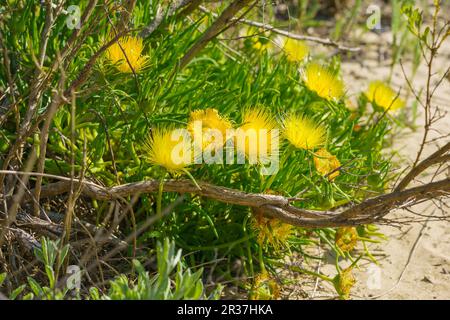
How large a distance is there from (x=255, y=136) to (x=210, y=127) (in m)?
0.12

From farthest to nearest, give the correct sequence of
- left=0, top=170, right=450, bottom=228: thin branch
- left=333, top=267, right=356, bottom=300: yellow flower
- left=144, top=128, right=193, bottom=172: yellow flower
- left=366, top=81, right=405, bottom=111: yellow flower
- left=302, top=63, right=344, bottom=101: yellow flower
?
left=366, top=81, right=405, bottom=111: yellow flower → left=302, top=63, right=344, bottom=101: yellow flower → left=333, top=267, right=356, bottom=300: yellow flower → left=0, top=170, right=450, bottom=228: thin branch → left=144, top=128, right=193, bottom=172: yellow flower

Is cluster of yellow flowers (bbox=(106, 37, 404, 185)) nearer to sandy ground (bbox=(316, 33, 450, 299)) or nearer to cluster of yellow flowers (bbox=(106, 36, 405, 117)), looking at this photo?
cluster of yellow flowers (bbox=(106, 36, 405, 117))

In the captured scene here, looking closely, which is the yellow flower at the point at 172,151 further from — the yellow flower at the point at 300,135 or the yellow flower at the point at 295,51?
the yellow flower at the point at 295,51

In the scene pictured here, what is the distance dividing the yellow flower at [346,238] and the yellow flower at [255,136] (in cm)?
42

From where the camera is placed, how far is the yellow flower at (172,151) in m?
1.82

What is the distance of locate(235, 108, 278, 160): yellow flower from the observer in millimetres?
1907

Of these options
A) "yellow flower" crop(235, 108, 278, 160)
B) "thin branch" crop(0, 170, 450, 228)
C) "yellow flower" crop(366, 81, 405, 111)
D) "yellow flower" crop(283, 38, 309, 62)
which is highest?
"yellow flower" crop(283, 38, 309, 62)

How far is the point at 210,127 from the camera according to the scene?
6.17 feet

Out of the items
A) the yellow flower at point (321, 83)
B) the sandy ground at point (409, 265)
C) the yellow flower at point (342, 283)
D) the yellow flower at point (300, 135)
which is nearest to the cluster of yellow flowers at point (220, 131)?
the yellow flower at point (300, 135)

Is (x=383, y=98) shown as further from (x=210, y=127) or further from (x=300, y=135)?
(x=210, y=127)

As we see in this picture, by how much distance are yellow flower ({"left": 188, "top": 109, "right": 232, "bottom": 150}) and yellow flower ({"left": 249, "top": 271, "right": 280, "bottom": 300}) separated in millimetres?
399

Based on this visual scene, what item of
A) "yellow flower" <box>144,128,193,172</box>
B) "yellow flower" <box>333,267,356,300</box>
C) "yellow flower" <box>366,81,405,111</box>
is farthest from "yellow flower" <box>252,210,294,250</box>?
"yellow flower" <box>366,81,405,111</box>

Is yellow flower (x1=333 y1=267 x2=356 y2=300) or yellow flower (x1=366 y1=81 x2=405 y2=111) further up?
yellow flower (x1=366 y1=81 x2=405 y2=111)
